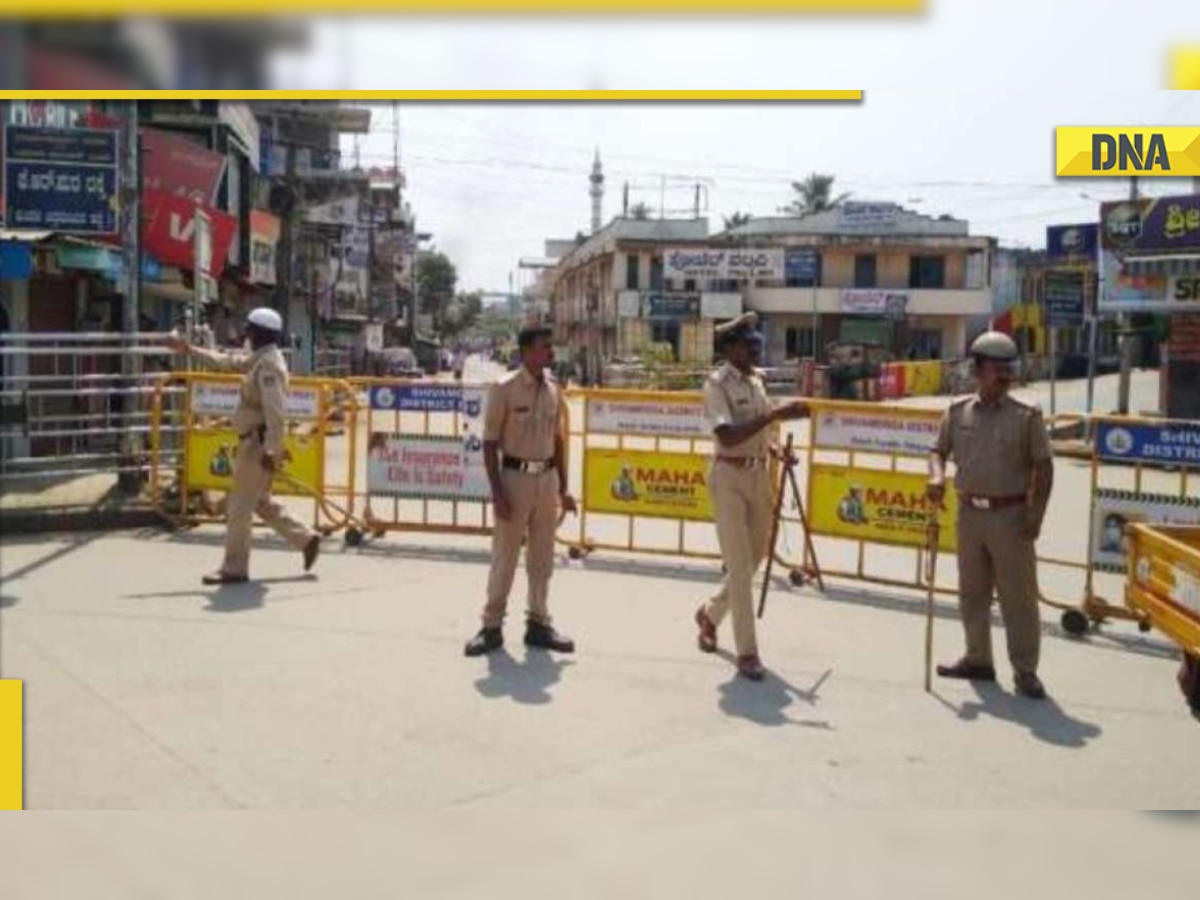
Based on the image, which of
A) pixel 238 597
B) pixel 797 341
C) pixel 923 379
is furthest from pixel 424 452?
pixel 797 341

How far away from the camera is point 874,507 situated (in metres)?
7.51

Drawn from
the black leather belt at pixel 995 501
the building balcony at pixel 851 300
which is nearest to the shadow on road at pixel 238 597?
the black leather belt at pixel 995 501

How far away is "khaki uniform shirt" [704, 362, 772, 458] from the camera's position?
524 cm

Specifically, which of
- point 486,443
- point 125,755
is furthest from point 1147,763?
point 125,755

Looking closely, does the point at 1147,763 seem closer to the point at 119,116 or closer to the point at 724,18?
the point at 724,18

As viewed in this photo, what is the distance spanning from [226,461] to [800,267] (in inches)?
1603

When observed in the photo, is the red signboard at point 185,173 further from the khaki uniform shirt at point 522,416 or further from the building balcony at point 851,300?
the building balcony at point 851,300

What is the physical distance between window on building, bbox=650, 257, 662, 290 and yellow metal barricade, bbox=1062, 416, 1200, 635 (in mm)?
42504

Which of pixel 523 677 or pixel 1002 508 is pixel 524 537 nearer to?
pixel 523 677

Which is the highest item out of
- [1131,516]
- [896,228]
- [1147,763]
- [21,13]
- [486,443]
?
[896,228]

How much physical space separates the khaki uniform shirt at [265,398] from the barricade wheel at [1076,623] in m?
4.59

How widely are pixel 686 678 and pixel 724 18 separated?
386 centimetres

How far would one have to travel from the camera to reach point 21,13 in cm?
169

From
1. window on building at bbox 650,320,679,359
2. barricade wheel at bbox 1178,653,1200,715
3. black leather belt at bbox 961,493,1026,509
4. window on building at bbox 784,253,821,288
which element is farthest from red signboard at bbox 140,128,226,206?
window on building at bbox 784,253,821,288
